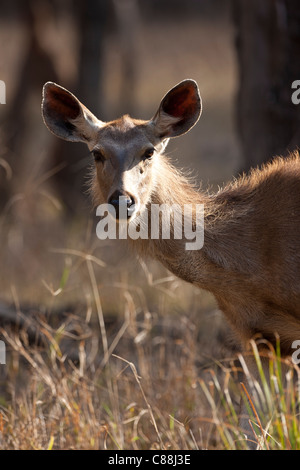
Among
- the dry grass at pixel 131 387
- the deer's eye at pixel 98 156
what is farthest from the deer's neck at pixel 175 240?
the dry grass at pixel 131 387

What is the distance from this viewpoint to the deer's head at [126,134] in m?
5.61

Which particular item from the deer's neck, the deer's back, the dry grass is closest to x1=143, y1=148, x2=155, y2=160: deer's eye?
the deer's neck

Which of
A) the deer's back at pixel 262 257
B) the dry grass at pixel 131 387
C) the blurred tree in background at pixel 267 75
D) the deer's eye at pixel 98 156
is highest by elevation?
the blurred tree in background at pixel 267 75

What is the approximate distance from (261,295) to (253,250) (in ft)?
1.03

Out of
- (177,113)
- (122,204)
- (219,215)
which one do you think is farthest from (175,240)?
(177,113)

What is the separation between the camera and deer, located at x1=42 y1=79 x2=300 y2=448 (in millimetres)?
5535

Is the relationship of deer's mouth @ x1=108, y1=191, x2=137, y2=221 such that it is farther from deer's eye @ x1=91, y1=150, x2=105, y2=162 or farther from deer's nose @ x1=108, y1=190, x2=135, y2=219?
deer's eye @ x1=91, y1=150, x2=105, y2=162

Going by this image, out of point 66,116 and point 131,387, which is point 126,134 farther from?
point 131,387

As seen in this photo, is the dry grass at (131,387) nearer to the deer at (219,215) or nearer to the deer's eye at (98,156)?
the deer at (219,215)

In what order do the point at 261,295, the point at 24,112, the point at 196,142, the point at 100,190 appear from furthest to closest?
the point at 196,142
the point at 24,112
the point at 100,190
the point at 261,295

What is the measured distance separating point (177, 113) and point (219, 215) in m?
0.83
